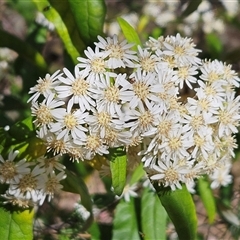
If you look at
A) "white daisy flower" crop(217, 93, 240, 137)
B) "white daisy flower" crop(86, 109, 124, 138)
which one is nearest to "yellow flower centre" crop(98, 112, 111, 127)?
"white daisy flower" crop(86, 109, 124, 138)

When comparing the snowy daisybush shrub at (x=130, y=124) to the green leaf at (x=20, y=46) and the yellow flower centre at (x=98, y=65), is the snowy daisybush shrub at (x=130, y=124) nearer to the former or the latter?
the yellow flower centre at (x=98, y=65)

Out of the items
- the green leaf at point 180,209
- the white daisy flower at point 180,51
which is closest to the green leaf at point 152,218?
the green leaf at point 180,209

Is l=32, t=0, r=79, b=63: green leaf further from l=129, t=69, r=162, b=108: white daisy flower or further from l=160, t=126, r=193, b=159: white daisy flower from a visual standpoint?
l=160, t=126, r=193, b=159: white daisy flower

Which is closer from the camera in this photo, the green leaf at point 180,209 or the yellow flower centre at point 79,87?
the yellow flower centre at point 79,87

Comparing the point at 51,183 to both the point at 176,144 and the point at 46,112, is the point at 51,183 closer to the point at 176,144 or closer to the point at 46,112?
the point at 46,112

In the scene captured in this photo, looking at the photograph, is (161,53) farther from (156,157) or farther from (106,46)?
(156,157)

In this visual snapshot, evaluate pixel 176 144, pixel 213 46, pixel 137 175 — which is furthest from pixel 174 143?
pixel 213 46

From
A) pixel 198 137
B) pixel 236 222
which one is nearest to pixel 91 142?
pixel 198 137
